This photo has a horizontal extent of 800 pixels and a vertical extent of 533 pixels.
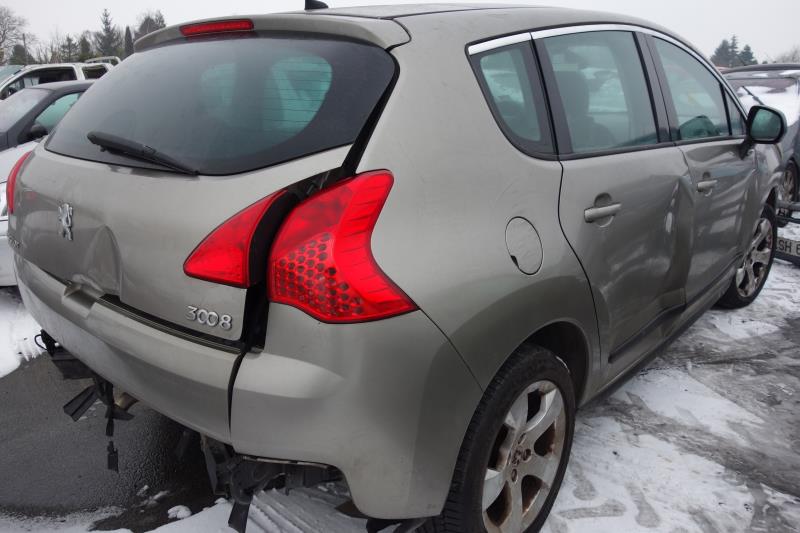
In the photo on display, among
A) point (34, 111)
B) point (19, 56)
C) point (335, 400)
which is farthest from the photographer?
point (19, 56)

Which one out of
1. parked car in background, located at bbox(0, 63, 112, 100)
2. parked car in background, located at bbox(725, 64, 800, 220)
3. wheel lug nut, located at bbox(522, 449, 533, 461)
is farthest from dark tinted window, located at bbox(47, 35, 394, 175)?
parked car in background, located at bbox(0, 63, 112, 100)

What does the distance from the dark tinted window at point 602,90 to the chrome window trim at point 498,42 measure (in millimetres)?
117

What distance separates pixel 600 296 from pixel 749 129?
1957 millimetres

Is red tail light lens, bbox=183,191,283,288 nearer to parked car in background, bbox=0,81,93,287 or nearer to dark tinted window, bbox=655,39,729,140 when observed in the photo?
dark tinted window, bbox=655,39,729,140

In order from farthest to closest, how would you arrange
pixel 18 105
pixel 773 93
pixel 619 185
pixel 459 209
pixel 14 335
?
pixel 773 93 < pixel 18 105 < pixel 14 335 < pixel 619 185 < pixel 459 209

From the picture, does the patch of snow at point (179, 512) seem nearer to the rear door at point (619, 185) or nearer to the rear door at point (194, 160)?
the rear door at point (194, 160)

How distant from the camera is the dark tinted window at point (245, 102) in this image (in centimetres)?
162

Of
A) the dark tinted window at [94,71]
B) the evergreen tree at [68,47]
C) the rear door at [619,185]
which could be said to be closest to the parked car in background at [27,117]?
the rear door at [619,185]

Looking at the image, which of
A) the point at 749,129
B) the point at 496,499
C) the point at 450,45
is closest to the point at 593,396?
the point at 496,499

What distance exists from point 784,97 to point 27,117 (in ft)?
25.7

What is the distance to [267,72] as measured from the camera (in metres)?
1.81

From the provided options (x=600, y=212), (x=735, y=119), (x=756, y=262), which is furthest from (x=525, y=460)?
(x=756, y=262)

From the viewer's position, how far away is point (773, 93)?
7336 mm

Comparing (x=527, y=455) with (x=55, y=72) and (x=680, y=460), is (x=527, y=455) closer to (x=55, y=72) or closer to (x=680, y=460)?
(x=680, y=460)
